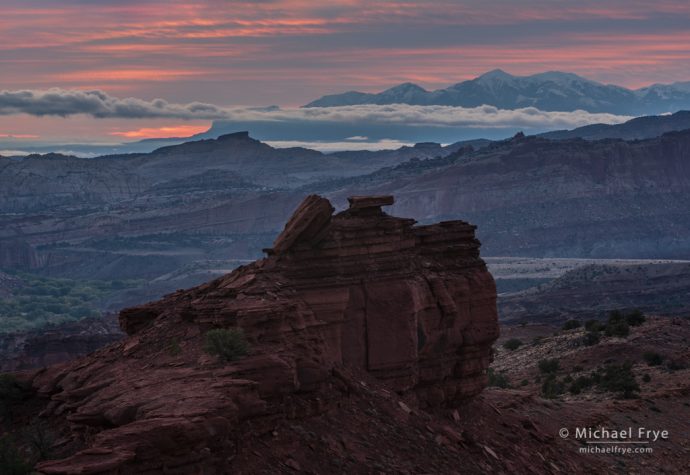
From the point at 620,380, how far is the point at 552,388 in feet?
9.62

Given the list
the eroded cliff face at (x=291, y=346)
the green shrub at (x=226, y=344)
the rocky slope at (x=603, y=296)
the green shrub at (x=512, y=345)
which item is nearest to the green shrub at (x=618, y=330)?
the green shrub at (x=512, y=345)

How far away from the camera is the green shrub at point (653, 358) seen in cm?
6341

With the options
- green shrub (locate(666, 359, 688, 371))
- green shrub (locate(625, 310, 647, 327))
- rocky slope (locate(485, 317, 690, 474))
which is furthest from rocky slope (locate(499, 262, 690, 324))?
green shrub (locate(666, 359, 688, 371))

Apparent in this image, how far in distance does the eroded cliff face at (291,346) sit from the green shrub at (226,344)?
221 mm

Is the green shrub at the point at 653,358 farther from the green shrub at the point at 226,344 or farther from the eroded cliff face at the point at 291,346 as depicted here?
the green shrub at the point at 226,344

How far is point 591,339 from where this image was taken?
2736 inches

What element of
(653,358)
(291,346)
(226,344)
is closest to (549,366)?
(653,358)

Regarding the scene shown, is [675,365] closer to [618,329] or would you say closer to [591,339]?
[591,339]

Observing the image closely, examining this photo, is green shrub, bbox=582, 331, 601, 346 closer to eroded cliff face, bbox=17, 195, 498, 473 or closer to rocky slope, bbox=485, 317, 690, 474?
rocky slope, bbox=485, 317, 690, 474

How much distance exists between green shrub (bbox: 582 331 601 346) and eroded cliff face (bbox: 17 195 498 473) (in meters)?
29.8

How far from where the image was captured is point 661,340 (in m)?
69.8

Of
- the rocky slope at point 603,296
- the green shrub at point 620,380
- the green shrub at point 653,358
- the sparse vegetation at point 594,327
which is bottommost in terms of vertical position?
the rocky slope at point 603,296

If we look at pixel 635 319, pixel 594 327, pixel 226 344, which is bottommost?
pixel 594 327

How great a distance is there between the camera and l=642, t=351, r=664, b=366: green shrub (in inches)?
A: 2496
